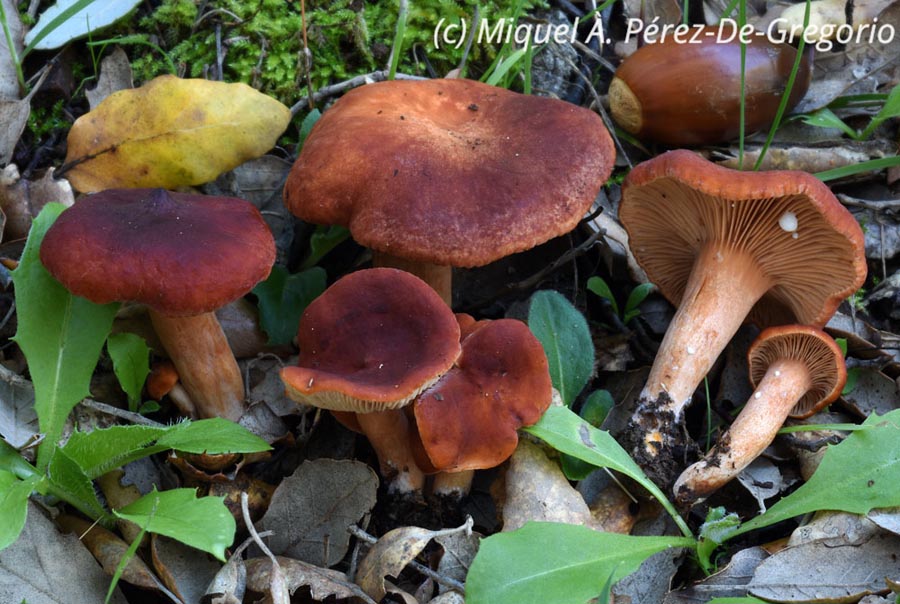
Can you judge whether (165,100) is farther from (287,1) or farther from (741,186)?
(741,186)

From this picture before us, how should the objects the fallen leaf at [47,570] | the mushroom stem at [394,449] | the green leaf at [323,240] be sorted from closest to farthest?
the fallen leaf at [47,570] → the mushroom stem at [394,449] → the green leaf at [323,240]

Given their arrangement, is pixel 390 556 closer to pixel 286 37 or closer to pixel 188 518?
pixel 188 518

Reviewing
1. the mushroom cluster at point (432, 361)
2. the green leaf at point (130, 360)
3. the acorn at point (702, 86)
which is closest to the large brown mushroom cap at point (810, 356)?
the mushroom cluster at point (432, 361)

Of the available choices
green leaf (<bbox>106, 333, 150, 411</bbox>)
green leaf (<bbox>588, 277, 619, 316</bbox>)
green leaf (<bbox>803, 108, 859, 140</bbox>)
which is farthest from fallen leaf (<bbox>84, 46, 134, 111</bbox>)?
green leaf (<bbox>803, 108, 859, 140</bbox>)

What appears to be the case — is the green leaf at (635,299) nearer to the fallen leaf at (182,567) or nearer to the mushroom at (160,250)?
the mushroom at (160,250)

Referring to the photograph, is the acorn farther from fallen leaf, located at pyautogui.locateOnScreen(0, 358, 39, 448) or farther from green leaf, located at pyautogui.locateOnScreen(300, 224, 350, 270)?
fallen leaf, located at pyautogui.locateOnScreen(0, 358, 39, 448)

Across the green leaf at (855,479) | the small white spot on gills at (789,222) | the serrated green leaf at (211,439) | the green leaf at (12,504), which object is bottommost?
the green leaf at (855,479)
